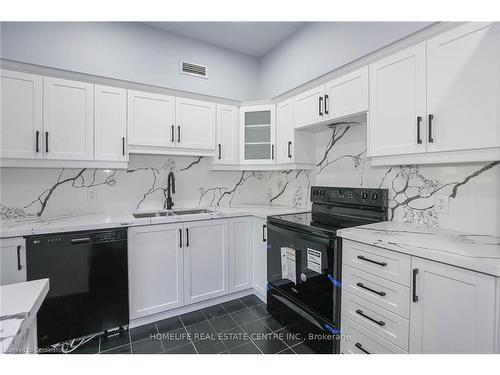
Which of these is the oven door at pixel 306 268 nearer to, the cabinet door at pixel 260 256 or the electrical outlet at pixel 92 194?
the cabinet door at pixel 260 256

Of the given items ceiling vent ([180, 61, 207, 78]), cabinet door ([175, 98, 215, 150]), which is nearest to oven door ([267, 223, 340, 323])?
cabinet door ([175, 98, 215, 150])

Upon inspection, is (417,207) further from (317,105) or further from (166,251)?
(166,251)

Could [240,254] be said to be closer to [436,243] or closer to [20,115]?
[436,243]

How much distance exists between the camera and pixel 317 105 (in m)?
2.27

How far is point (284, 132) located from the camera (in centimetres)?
268

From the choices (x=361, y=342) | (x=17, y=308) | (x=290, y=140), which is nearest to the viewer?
(x=17, y=308)

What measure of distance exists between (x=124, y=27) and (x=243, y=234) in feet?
7.60

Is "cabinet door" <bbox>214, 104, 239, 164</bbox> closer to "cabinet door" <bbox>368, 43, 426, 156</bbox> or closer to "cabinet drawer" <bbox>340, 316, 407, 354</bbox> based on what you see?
"cabinet door" <bbox>368, 43, 426, 156</bbox>

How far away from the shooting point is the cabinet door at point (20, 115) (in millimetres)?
1893

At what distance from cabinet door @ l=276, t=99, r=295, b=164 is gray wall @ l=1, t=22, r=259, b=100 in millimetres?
646

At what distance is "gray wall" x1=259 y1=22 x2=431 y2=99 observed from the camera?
1.81m

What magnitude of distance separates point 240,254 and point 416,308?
1.62m

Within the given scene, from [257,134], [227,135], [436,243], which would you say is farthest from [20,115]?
[436,243]

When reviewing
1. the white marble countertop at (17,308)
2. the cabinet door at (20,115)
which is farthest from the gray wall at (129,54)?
the white marble countertop at (17,308)
